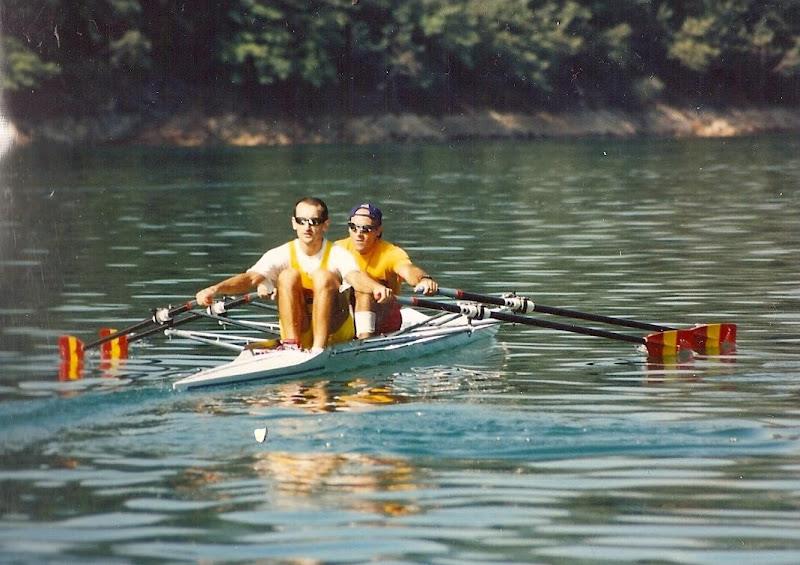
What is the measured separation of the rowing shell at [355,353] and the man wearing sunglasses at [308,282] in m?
0.22

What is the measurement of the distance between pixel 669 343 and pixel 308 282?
12.7ft

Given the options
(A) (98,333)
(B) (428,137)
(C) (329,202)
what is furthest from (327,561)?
(B) (428,137)

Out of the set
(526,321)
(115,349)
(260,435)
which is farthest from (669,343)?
(260,435)

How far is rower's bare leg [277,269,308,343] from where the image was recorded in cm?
1706

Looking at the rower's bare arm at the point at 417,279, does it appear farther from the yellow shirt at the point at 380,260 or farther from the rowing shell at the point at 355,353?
the rowing shell at the point at 355,353

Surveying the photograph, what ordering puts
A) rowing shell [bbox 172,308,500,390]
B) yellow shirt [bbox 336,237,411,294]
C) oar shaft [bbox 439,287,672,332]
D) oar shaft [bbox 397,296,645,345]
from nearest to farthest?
1. rowing shell [bbox 172,308,500,390]
2. oar shaft [bbox 397,296,645,345]
3. yellow shirt [bbox 336,237,411,294]
4. oar shaft [bbox 439,287,672,332]

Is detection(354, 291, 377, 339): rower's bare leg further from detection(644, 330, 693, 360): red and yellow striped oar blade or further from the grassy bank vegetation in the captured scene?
the grassy bank vegetation

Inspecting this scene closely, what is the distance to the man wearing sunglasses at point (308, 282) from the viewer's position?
17047 mm

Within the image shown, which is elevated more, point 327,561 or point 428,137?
point 428,137

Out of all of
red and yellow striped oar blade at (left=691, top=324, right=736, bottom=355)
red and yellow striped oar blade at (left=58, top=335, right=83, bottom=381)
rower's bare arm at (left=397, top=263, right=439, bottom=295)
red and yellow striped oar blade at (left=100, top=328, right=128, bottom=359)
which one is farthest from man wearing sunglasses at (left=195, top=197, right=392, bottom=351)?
red and yellow striped oar blade at (left=691, top=324, right=736, bottom=355)

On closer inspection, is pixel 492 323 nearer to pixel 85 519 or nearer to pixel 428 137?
pixel 85 519

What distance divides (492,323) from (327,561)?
413 inches

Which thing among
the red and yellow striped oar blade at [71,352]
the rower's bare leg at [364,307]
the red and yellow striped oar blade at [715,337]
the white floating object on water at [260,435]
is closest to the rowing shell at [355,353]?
the rower's bare leg at [364,307]

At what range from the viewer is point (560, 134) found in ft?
319
